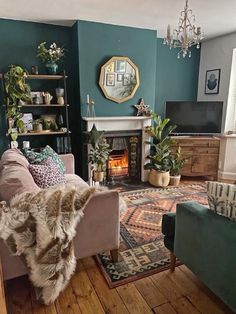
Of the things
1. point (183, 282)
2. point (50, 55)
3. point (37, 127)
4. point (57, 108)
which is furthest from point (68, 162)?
point (183, 282)

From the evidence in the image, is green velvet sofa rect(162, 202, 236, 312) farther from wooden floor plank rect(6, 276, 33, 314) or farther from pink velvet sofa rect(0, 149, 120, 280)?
wooden floor plank rect(6, 276, 33, 314)

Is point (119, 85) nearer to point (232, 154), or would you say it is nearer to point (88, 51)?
point (88, 51)

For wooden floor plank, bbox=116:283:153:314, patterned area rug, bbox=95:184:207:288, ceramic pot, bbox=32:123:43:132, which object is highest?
ceramic pot, bbox=32:123:43:132

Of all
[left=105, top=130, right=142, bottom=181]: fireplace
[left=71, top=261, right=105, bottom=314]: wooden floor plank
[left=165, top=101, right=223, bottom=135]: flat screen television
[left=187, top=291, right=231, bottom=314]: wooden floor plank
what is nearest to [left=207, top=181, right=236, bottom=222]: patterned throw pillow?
[left=187, top=291, right=231, bottom=314]: wooden floor plank

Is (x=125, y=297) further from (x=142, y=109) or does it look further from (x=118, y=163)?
(x=142, y=109)

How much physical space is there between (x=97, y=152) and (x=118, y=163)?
30.8 inches

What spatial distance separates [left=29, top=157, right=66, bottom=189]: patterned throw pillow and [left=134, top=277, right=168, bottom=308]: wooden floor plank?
3.96ft

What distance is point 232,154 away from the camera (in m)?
4.41

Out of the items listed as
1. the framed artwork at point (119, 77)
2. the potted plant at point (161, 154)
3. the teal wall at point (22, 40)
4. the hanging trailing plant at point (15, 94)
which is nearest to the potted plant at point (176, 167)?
the potted plant at point (161, 154)

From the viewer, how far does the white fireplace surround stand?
3797 millimetres

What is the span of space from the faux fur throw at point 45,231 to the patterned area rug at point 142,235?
1.69 ft

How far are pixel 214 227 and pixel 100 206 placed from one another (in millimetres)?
832

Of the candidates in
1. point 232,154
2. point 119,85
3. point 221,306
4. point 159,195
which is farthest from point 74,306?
point 232,154

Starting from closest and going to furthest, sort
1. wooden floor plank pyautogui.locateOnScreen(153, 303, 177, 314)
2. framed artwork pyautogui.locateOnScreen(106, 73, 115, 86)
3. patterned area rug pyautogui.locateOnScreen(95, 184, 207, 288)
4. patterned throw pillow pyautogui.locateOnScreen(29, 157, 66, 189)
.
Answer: wooden floor plank pyautogui.locateOnScreen(153, 303, 177, 314)
patterned area rug pyautogui.locateOnScreen(95, 184, 207, 288)
patterned throw pillow pyautogui.locateOnScreen(29, 157, 66, 189)
framed artwork pyautogui.locateOnScreen(106, 73, 115, 86)
